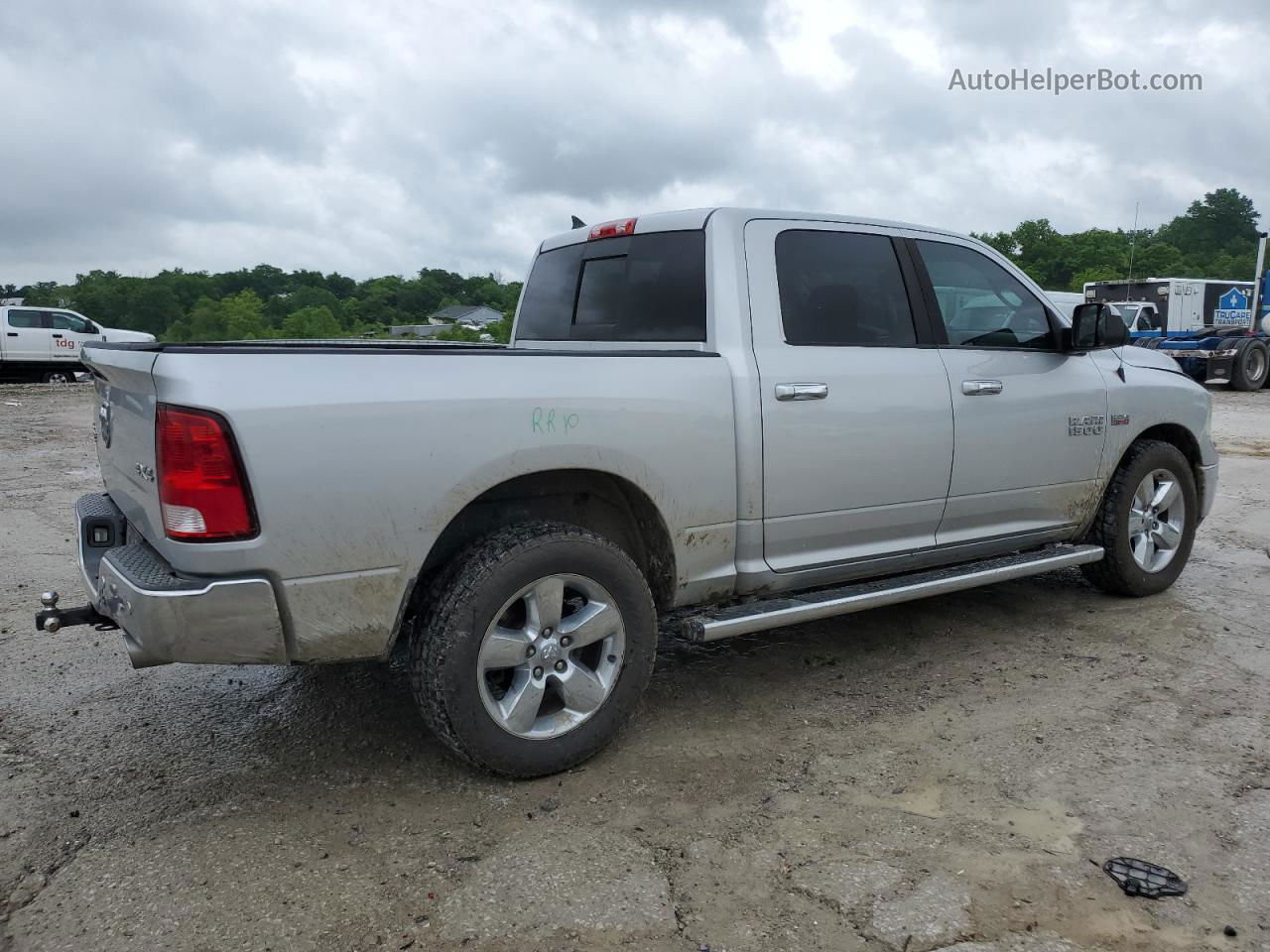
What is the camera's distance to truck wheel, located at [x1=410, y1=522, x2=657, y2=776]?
295 centimetres

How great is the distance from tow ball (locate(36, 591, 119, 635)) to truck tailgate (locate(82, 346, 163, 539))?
0.29 m

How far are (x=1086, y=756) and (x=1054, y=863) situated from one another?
0.75 meters

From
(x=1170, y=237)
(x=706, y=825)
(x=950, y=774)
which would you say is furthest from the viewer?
(x=1170, y=237)

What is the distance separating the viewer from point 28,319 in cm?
2195

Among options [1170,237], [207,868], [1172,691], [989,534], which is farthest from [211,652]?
[1170,237]

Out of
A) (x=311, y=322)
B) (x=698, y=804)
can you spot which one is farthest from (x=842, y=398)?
(x=311, y=322)

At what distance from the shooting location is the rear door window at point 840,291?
3.75 metres

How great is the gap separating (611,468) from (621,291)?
1120 mm

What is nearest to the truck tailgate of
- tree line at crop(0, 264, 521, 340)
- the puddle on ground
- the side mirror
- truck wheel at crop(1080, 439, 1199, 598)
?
the puddle on ground

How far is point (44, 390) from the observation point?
20359 mm

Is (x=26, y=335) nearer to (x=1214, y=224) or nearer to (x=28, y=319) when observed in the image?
(x=28, y=319)

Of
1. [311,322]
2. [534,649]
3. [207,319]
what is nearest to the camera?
[534,649]

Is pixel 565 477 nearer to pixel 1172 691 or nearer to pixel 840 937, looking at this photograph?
pixel 840 937

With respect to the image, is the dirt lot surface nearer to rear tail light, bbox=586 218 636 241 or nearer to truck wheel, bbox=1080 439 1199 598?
truck wheel, bbox=1080 439 1199 598
